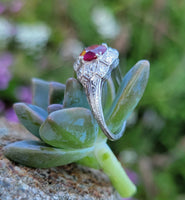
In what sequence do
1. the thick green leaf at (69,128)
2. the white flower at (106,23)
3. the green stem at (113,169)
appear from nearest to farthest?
the thick green leaf at (69,128)
the green stem at (113,169)
the white flower at (106,23)

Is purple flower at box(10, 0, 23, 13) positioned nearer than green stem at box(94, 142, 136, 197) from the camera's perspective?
No

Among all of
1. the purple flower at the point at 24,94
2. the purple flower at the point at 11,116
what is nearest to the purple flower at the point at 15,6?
the purple flower at the point at 24,94

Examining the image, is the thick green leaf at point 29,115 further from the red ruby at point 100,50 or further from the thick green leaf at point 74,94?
the red ruby at point 100,50

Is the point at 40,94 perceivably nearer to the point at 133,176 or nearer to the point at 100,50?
the point at 100,50

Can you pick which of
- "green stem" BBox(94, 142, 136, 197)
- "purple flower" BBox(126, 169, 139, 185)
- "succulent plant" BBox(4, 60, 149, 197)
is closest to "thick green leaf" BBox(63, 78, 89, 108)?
"succulent plant" BBox(4, 60, 149, 197)

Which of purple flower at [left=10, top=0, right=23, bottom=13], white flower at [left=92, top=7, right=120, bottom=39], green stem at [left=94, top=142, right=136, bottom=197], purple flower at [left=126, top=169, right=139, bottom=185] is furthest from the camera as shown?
purple flower at [left=10, top=0, right=23, bottom=13]

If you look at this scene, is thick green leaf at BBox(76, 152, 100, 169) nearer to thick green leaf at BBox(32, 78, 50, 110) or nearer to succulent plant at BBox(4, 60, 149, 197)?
succulent plant at BBox(4, 60, 149, 197)
